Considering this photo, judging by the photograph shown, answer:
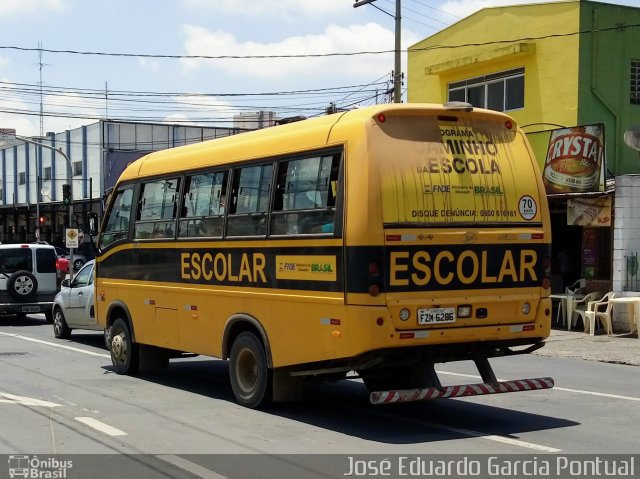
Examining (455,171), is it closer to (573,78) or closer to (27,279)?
(573,78)

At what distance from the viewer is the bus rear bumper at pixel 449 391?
7.72 metres

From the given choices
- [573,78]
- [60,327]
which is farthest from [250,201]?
[573,78]

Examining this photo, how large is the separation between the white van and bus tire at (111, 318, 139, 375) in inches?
387

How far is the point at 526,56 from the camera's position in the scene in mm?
22828

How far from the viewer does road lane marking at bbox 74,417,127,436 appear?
8.14 metres

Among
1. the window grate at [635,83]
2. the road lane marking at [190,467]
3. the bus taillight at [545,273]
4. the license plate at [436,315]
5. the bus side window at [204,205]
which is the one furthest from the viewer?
the window grate at [635,83]

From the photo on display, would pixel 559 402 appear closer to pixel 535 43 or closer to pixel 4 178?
pixel 535 43

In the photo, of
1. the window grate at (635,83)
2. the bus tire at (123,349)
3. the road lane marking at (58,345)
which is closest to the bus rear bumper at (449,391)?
the bus tire at (123,349)

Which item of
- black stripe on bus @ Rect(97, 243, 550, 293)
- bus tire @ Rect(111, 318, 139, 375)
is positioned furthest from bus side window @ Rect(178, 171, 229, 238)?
bus tire @ Rect(111, 318, 139, 375)

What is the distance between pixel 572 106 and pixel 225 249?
14370 mm

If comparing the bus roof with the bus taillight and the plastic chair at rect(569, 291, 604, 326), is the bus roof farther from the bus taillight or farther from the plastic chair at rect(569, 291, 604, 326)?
the plastic chair at rect(569, 291, 604, 326)

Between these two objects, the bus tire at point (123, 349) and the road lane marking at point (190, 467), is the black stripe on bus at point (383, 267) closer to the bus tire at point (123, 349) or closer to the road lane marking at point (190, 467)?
the road lane marking at point (190, 467)

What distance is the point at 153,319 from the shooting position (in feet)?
36.8

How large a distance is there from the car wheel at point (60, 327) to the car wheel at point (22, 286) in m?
3.62
